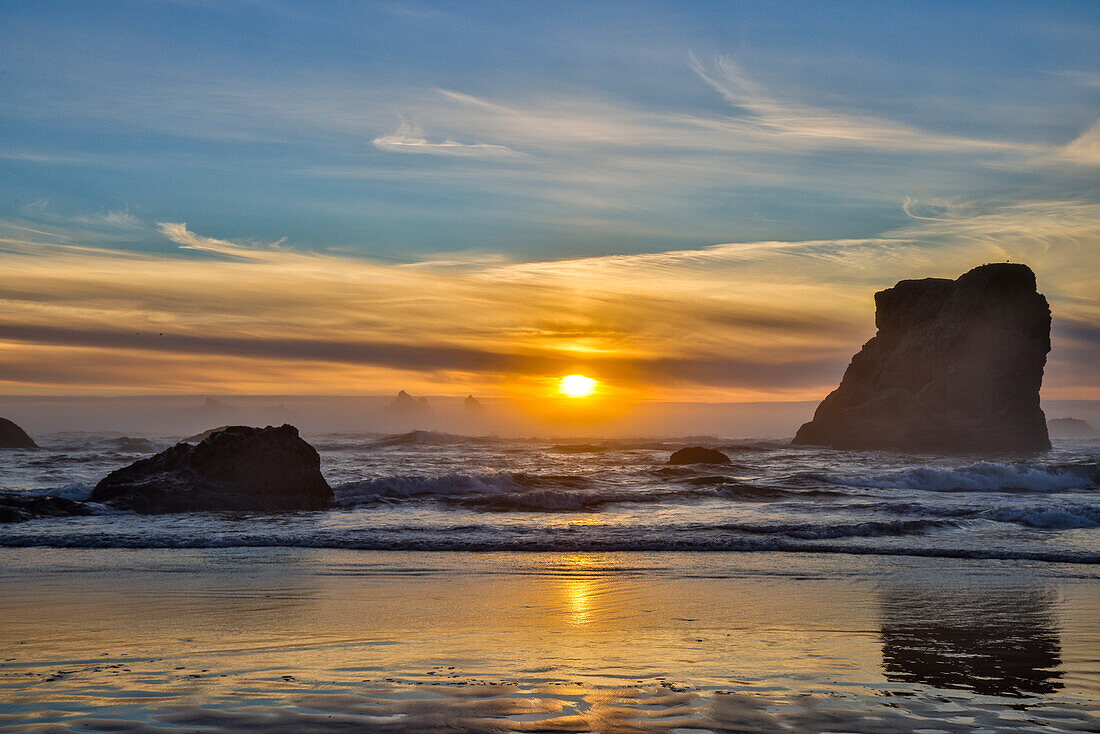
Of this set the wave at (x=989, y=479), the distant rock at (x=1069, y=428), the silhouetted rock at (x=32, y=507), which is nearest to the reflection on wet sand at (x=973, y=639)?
the silhouetted rock at (x=32, y=507)

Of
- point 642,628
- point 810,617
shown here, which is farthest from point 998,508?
point 642,628

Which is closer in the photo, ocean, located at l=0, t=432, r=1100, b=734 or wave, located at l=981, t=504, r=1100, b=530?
ocean, located at l=0, t=432, r=1100, b=734

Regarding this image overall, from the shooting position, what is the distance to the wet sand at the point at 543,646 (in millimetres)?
5227

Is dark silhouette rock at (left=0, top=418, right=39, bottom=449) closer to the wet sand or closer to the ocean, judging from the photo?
the ocean

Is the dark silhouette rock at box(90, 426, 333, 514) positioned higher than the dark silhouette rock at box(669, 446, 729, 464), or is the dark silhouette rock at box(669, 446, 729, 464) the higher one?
the dark silhouette rock at box(90, 426, 333, 514)

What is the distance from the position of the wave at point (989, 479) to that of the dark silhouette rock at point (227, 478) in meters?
20.8

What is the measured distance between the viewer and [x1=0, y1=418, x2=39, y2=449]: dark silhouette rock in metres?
56.6

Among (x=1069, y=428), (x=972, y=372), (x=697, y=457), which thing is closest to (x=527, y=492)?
(x=697, y=457)

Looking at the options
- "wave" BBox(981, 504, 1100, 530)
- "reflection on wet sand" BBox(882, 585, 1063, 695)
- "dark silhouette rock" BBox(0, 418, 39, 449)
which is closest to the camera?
"reflection on wet sand" BBox(882, 585, 1063, 695)

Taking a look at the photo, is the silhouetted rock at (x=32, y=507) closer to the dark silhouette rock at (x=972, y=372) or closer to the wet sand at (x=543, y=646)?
the wet sand at (x=543, y=646)


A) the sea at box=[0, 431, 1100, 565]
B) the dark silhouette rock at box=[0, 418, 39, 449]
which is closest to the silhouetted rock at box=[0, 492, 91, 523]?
the sea at box=[0, 431, 1100, 565]

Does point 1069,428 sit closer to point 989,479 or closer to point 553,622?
point 989,479

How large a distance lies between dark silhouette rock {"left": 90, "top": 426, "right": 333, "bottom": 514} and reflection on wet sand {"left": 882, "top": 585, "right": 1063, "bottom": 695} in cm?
1582

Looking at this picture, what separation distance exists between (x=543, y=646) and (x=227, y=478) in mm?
16222
